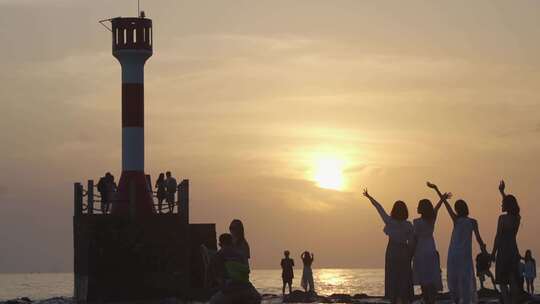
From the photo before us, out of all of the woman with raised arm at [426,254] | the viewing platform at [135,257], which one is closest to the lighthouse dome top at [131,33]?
the viewing platform at [135,257]

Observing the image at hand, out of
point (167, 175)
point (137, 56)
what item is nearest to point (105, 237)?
point (167, 175)

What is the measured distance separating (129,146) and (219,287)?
99.4 feet

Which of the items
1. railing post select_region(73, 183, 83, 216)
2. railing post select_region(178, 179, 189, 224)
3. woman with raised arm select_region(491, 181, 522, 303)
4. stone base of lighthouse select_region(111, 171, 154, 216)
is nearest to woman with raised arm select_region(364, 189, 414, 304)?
woman with raised arm select_region(491, 181, 522, 303)

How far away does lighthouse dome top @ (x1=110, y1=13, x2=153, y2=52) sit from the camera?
4547 cm

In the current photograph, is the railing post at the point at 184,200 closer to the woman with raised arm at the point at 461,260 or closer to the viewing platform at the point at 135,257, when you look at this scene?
the viewing platform at the point at 135,257

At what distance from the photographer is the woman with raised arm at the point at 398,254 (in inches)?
→ 753

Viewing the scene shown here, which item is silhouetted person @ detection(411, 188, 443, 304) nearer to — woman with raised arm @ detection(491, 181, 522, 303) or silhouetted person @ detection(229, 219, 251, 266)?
woman with raised arm @ detection(491, 181, 522, 303)

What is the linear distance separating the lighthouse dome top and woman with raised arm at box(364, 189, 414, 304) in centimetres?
2772

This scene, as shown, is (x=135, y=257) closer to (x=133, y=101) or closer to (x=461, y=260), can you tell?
(x=133, y=101)

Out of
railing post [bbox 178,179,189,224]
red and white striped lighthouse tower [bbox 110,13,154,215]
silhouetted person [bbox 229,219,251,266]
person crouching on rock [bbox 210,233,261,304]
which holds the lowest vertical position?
person crouching on rock [bbox 210,233,261,304]

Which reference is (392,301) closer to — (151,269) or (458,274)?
(458,274)

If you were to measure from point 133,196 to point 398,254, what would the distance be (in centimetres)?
2396

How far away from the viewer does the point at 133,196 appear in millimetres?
42031

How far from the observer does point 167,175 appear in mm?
43375
